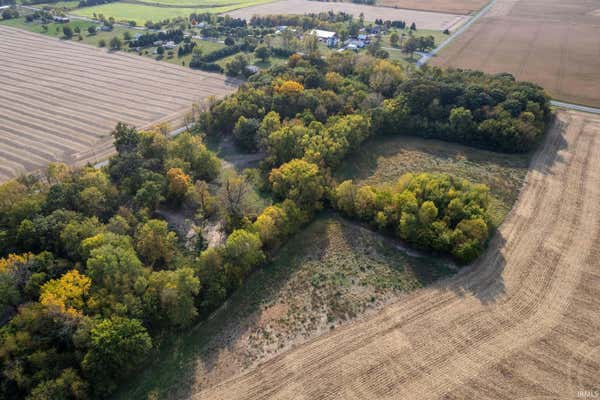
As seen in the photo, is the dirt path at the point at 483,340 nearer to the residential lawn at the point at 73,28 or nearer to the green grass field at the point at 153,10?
the residential lawn at the point at 73,28

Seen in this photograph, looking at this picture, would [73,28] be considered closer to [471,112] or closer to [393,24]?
[393,24]

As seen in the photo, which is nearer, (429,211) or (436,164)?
(429,211)

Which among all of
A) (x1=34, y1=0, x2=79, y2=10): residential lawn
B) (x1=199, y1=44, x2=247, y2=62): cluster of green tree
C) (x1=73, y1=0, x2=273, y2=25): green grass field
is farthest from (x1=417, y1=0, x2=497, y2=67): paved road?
(x1=34, y1=0, x2=79, y2=10): residential lawn

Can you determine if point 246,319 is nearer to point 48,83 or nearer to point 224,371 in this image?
point 224,371

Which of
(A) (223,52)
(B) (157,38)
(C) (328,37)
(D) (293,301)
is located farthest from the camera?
(B) (157,38)

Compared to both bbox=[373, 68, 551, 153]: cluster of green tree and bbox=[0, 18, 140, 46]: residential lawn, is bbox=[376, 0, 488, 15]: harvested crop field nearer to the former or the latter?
bbox=[373, 68, 551, 153]: cluster of green tree

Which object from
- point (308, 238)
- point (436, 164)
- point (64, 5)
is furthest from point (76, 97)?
point (64, 5)
